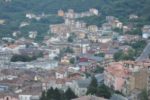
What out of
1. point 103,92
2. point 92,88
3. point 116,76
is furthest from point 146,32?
point 103,92

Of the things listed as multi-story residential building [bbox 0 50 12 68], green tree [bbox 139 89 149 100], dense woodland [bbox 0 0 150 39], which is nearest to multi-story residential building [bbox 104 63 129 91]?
green tree [bbox 139 89 149 100]

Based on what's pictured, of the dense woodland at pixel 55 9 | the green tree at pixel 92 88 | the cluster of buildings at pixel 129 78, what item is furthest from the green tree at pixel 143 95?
the dense woodland at pixel 55 9

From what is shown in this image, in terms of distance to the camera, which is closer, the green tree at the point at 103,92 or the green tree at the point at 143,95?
the green tree at the point at 143,95

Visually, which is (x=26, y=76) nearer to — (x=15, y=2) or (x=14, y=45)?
(x=14, y=45)

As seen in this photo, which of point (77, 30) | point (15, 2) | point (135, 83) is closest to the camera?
point (135, 83)

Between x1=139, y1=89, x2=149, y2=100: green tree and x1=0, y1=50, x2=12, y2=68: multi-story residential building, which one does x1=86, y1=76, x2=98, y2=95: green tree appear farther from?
x1=0, y1=50, x2=12, y2=68: multi-story residential building

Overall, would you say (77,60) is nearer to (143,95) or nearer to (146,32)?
(146,32)

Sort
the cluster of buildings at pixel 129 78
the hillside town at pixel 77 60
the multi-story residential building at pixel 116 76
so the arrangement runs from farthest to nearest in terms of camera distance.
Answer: the multi-story residential building at pixel 116 76 → the hillside town at pixel 77 60 → the cluster of buildings at pixel 129 78

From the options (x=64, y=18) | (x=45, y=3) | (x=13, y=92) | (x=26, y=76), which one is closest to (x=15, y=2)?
(x=45, y=3)

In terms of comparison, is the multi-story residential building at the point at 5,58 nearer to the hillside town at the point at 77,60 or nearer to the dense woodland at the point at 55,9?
the hillside town at the point at 77,60
